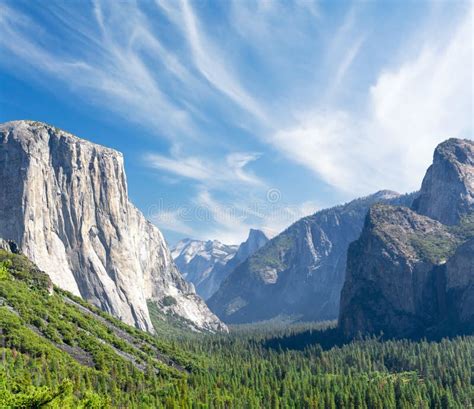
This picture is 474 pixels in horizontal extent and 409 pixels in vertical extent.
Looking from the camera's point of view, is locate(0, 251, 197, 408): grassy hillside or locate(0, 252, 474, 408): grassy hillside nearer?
locate(0, 251, 197, 408): grassy hillside

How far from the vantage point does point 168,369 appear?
15850 cm

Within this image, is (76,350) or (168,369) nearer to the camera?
(76,350)

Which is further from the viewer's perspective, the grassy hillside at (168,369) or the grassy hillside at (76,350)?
the grassy hillside at (168,369)

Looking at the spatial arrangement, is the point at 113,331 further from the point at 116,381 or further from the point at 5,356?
the point at 5,356

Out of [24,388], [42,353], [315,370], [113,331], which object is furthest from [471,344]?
[24,388]

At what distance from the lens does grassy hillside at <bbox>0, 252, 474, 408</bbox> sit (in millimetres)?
115875

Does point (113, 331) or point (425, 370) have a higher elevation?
point (113, 331)

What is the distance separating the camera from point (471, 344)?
7869 inches

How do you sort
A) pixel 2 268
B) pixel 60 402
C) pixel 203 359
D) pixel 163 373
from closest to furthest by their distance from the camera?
1. pixel 2 268
2. pixel 60 402
3. pixel 163 373
4. pixel 203 359

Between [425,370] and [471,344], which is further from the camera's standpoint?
[471,344]

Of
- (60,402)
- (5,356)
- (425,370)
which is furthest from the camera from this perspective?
(425,370)

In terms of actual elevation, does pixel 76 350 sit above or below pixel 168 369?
above

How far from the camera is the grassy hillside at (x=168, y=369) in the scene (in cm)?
11588

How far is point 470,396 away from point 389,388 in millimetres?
22563
